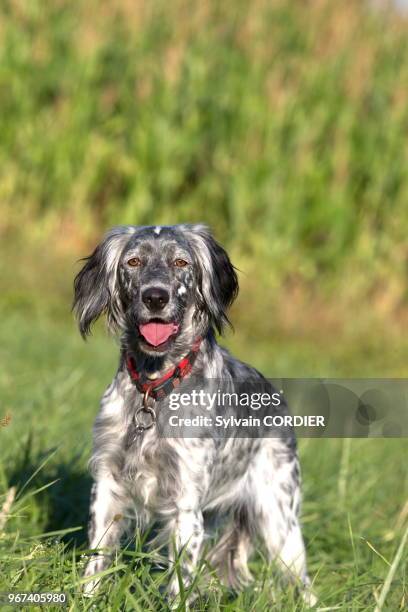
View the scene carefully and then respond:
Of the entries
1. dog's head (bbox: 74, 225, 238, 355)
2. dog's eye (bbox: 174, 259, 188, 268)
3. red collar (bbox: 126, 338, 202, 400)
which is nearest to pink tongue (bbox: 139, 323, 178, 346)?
dog's head (bbox: 74, 225, 238, 355)

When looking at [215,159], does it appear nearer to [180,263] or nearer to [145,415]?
[180,263]

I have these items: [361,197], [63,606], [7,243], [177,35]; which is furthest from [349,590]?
[177,35]

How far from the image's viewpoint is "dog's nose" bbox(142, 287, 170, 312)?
13.8 ft

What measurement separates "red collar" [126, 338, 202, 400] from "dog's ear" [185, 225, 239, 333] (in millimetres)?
275

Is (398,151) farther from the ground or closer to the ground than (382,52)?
closer to the ground

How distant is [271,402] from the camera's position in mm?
4973

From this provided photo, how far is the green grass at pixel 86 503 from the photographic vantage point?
3.78m

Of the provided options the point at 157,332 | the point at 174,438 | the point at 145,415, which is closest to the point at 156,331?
the point at 157,332

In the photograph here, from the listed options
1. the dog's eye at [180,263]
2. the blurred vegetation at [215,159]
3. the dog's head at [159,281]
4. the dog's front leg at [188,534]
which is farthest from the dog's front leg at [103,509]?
the blurred vegetation at [215,159]

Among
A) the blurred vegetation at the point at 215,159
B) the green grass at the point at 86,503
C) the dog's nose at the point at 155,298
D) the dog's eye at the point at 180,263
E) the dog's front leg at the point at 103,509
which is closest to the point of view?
the green grass at the point at 86,503

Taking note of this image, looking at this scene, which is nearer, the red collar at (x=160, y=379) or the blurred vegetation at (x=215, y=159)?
the red collar at (x=160, y=379)

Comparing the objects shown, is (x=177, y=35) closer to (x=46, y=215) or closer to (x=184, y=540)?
(x=46, y=215)

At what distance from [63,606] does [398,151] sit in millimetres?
12873

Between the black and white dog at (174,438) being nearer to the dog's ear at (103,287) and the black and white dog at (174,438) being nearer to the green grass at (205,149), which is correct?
the dog's ear at (103,287)
